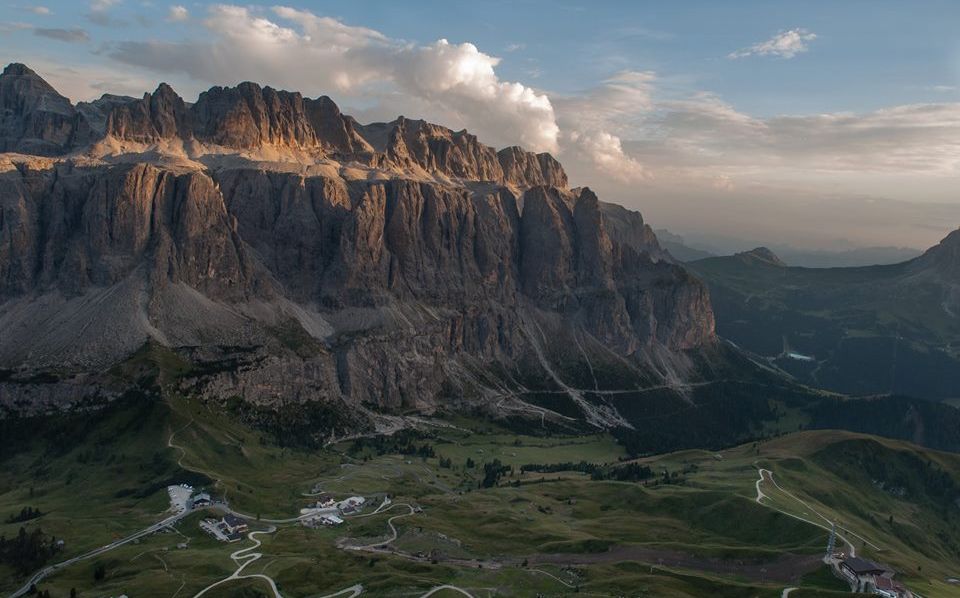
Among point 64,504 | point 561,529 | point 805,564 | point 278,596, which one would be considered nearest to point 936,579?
point 805,564

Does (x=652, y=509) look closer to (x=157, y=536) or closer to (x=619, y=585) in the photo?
(x=619, y=585)

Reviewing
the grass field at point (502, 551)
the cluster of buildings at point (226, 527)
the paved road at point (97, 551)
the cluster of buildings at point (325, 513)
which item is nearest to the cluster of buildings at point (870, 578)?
the grass field at point (502, 551)

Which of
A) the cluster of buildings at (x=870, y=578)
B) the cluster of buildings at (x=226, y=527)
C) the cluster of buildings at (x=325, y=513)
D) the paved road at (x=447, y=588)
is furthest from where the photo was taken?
the cluster of buildings at (x=325, y=513)

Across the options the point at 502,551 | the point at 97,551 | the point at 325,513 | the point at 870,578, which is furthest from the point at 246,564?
the point at 870,578

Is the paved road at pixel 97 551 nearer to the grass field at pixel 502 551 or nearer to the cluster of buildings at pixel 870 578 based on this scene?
the grass field at pixel 502 551

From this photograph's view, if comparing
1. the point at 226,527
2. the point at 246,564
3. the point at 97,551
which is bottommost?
the point at 97,551

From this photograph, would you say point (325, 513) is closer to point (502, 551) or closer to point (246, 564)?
point (246, 564)

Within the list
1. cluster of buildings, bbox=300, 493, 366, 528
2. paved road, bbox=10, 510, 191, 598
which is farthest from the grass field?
cluster of buildings, bbox=300, 493, 366, 528
